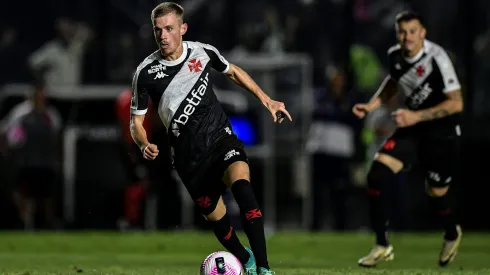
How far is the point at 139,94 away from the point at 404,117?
310 centimetres

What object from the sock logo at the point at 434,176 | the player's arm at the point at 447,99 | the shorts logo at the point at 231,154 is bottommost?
the sock logo at the point at 434,176

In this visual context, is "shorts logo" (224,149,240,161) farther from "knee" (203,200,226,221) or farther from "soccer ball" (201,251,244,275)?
"soccer ball" (201,251,244,275)

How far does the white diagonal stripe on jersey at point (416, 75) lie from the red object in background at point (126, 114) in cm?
709

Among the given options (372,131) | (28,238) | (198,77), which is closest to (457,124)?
(198,77)

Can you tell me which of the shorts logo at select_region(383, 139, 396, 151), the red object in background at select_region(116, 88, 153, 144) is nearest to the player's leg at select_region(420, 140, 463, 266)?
the shorts logo at select_region(383, 139, 396, 151)

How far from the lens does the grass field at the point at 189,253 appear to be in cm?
1217

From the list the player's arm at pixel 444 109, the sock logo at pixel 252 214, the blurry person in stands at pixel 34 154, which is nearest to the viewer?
the sock logo at pixel 252 214

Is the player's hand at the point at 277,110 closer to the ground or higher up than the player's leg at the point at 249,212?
higher up

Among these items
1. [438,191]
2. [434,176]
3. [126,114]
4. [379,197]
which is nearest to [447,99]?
[434,176]

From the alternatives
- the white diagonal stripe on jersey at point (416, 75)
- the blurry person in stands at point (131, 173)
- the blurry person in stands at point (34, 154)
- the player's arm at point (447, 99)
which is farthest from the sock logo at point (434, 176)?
the blurry person in stands at point (34, 154)

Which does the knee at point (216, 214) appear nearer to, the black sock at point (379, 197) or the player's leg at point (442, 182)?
the black sock at point (379, 197)

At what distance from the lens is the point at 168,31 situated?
33.7ft

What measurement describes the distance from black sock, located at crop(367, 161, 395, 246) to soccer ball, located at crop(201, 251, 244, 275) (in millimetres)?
3035

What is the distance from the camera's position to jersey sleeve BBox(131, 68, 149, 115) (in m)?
10.3
